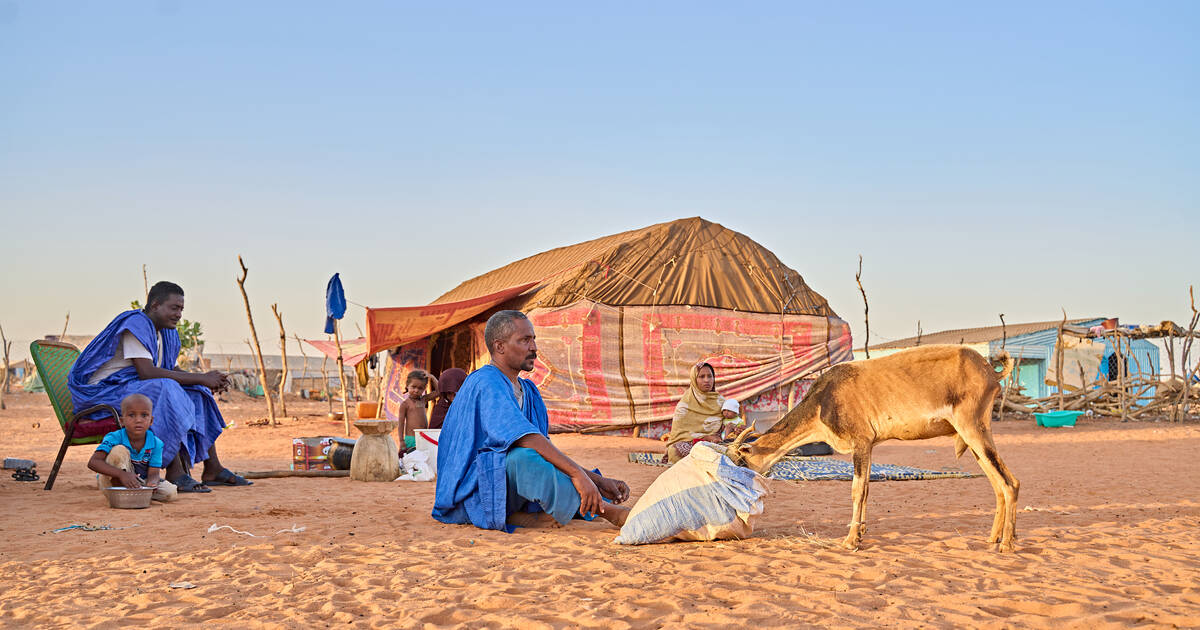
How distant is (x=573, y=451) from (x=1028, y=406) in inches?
460

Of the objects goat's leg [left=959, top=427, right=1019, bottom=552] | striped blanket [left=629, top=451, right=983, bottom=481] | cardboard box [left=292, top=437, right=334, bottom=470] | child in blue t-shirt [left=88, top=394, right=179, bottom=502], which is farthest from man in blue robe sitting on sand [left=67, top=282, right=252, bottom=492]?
goat's leg [left=959, top=427, right=1019, bottom=552]

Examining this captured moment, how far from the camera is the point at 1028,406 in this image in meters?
17.1

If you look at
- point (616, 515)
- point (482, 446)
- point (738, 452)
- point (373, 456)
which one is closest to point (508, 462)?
point (482, 446)

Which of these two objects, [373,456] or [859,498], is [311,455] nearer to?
[373,456]

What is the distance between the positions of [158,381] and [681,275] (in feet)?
26.6

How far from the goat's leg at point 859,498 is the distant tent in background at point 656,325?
26.9 ft

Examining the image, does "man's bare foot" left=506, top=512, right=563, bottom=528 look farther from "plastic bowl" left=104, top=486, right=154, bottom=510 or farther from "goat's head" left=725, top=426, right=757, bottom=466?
"plastic bowl" left=104, top=486, right=154, bottom=510

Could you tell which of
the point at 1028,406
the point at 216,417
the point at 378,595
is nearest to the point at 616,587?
the point at 378,595

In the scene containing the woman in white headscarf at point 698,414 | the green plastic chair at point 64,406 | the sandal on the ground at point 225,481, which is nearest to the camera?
the green plastic chair at point 64,406

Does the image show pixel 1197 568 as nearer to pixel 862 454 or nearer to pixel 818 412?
pixel 862 454

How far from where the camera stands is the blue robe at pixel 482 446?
3934 millimetres

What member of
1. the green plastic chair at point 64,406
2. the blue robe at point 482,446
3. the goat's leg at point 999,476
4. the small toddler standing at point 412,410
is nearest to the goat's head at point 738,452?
the blue robe at point 482,446

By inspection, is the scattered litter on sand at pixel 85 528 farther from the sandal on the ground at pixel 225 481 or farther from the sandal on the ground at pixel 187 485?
the sandal on the ground at pixel 225 481

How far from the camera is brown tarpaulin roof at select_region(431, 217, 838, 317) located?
473 inches
